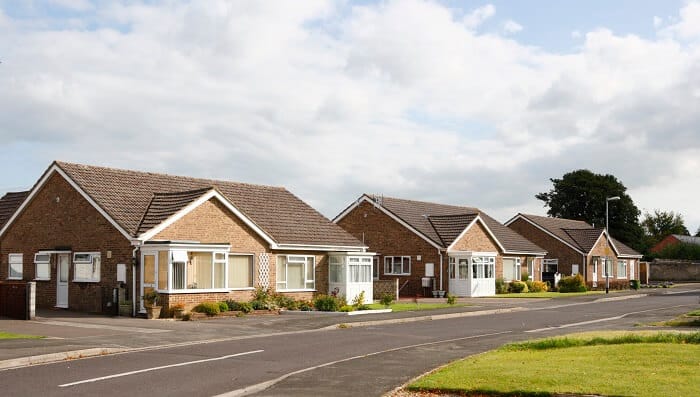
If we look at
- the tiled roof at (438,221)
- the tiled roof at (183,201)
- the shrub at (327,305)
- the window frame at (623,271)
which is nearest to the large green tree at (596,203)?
the window frame at (623,271)

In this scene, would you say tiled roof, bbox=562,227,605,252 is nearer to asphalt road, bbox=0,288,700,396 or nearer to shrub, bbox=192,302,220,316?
asphalt road, bbox=0,288,700,396

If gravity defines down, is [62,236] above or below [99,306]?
above

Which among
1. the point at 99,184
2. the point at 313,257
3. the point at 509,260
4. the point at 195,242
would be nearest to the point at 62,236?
the point at 99,184

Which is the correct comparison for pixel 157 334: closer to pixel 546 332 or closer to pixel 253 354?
pixel 253 354

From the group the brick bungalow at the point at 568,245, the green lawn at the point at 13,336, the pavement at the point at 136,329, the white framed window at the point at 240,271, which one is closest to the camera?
the pavement at the point at 136,329

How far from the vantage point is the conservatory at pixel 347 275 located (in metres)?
37.9

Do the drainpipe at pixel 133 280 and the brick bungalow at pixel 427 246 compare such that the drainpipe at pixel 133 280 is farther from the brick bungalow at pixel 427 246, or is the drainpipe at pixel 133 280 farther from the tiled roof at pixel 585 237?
the tiled roof at pixel 585 237

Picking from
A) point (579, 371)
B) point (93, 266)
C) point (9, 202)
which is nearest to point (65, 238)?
point (93, 266)

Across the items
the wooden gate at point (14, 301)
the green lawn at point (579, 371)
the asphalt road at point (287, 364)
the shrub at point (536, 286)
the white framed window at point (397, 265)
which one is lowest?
the shrub at point (536, 286)

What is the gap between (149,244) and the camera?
1164 inches

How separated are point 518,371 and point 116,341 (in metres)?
11.4

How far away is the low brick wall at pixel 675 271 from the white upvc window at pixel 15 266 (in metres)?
69.4

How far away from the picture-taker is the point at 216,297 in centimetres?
3144

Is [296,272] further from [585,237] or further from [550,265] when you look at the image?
[585,237]
